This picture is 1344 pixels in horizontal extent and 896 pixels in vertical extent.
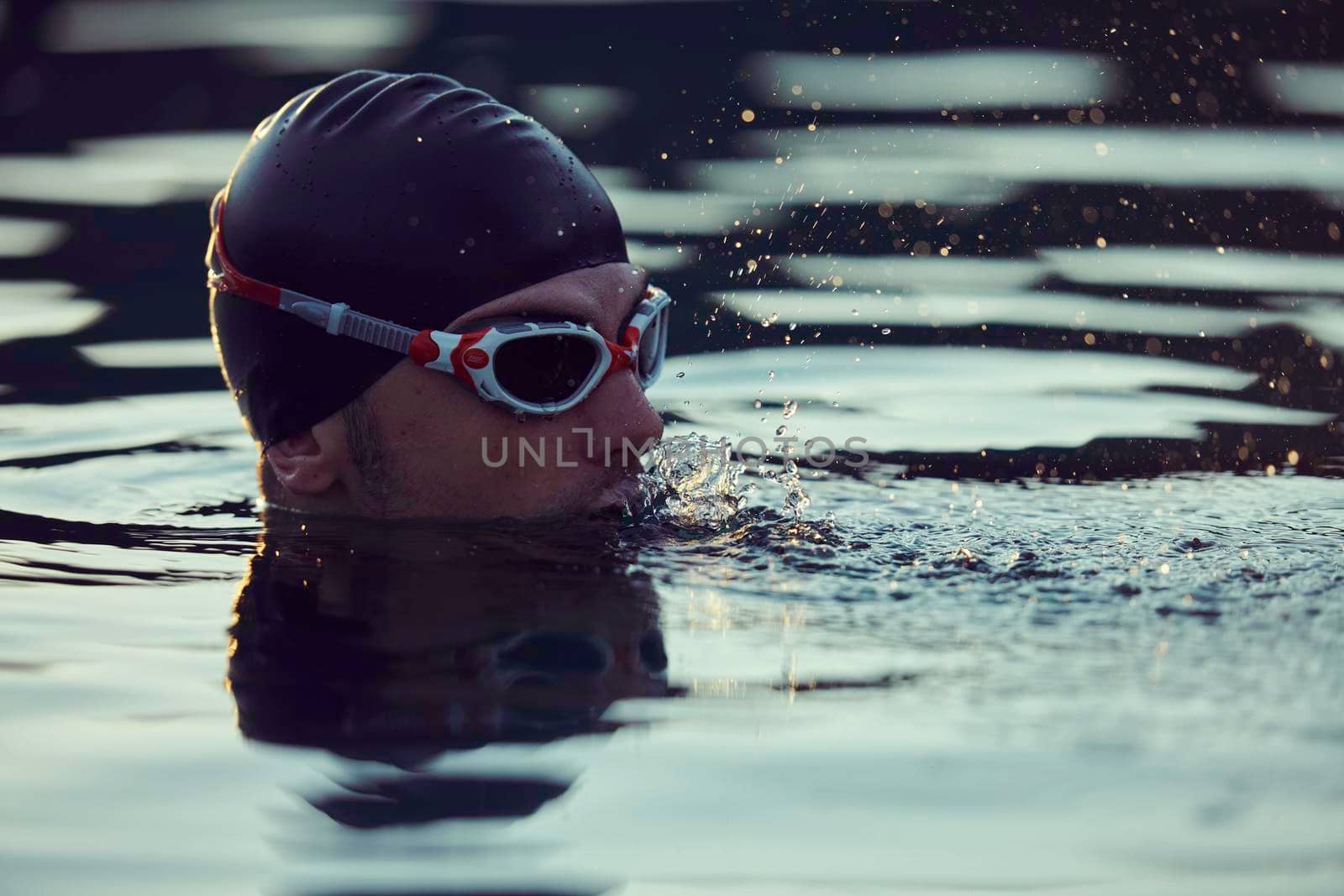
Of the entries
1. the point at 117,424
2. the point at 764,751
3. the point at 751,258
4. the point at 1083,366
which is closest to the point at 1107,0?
the point at 751,258

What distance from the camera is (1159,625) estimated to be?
4094mm

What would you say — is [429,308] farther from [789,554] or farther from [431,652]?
[431,652]

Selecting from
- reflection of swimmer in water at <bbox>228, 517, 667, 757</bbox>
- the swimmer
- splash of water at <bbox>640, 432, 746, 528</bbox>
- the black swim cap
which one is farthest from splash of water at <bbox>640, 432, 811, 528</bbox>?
the black swim cap

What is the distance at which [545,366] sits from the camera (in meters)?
5.17

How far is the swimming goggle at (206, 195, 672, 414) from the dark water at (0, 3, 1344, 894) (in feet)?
1.29

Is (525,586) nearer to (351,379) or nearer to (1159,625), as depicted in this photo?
(351,379)

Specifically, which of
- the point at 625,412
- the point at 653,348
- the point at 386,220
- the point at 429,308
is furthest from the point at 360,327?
the point at 653,348

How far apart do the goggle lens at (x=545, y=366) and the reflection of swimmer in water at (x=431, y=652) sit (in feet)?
1.32

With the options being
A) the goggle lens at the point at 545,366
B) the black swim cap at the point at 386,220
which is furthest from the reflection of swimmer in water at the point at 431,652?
the black swim cap at the point at 386,220

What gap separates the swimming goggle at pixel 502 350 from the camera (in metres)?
5.09

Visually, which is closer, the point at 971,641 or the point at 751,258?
the point at 971,641

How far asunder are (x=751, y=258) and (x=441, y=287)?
473cm

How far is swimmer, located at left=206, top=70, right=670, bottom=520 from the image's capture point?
5.10 metres

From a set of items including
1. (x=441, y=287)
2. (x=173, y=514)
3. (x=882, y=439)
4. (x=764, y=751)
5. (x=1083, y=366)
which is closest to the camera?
(x=764, y=751)
